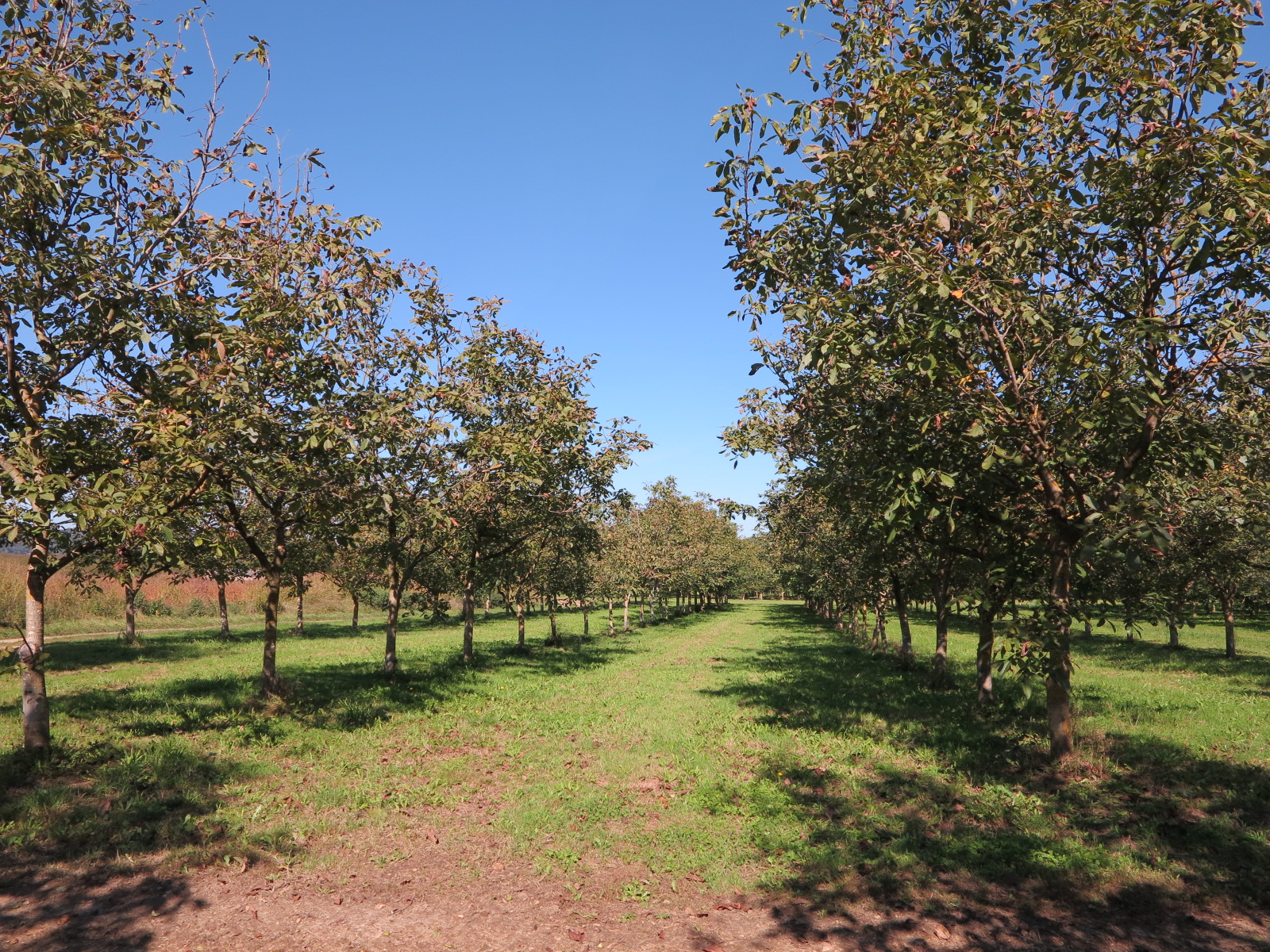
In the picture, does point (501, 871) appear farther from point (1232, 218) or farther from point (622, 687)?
point (622, 687)

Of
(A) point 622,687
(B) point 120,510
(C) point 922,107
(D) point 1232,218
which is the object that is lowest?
(A) point 622,687

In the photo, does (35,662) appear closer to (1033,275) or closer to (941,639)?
(1033,275)

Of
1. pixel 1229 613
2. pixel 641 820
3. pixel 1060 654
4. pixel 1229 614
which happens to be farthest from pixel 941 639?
pixel 1229 614

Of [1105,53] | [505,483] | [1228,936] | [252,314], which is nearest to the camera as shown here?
[1228,936]

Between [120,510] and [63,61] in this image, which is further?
[63,61]

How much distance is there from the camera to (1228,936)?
6.83 meters

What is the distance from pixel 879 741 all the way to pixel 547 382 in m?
14.8

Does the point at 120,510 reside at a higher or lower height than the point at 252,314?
lower

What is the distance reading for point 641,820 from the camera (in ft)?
33.4

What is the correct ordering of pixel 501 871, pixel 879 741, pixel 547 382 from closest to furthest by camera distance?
pixel 501 871 → pixel 879 741 → pixel 547 382

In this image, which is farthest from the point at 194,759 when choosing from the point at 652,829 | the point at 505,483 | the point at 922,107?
the point at 922,107

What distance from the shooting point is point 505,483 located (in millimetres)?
19828

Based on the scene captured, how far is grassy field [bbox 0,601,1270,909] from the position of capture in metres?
8.44

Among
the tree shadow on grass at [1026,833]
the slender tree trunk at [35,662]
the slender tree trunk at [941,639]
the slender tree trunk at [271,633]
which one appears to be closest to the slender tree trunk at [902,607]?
the slender tree trunk at [941,639]
